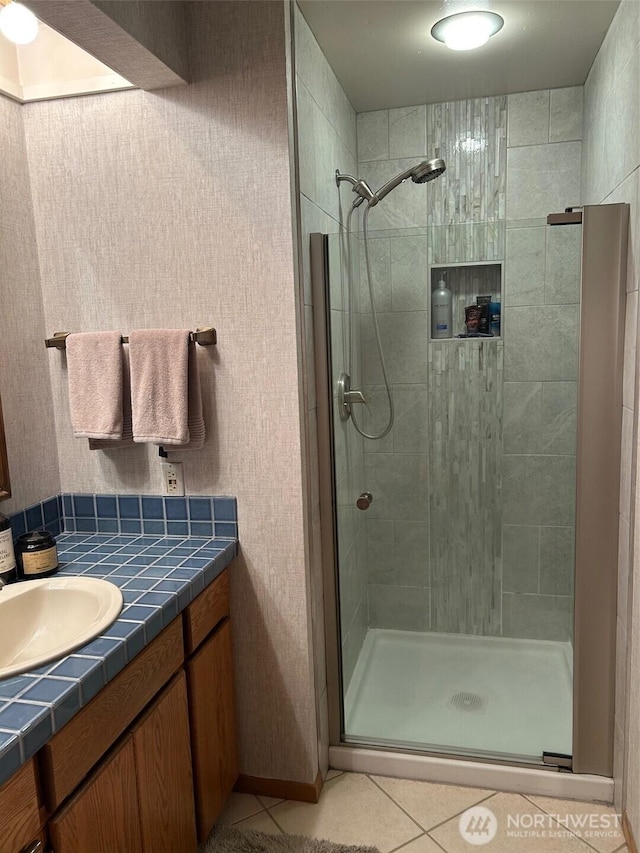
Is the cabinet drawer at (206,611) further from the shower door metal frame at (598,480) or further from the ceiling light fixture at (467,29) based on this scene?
the ceiling light fixture at (467,29)

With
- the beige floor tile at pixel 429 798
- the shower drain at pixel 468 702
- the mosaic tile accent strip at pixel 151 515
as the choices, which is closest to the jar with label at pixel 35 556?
the mosaic tile accent strip at pixel 151 515

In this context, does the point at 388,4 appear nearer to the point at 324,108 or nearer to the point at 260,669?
the point at 324,108

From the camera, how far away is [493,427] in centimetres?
222

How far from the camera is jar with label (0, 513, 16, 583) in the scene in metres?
1.69

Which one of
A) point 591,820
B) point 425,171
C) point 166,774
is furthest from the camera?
point 425,171

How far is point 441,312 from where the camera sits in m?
2.24

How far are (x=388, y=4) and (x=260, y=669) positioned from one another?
205 centimetres

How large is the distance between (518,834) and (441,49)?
2501 millimetres

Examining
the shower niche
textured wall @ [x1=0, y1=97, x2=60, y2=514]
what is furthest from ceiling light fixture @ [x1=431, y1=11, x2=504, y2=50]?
textured wall @ [x1=0, y1=97, x2=60, y2=514]

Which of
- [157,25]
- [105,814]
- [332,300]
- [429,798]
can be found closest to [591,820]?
[429,798]

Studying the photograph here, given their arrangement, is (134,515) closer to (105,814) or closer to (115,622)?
(115,622)

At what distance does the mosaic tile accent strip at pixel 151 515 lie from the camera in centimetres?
200

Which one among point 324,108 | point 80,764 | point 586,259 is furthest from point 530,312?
point 80,764

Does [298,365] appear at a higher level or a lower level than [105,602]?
higher
